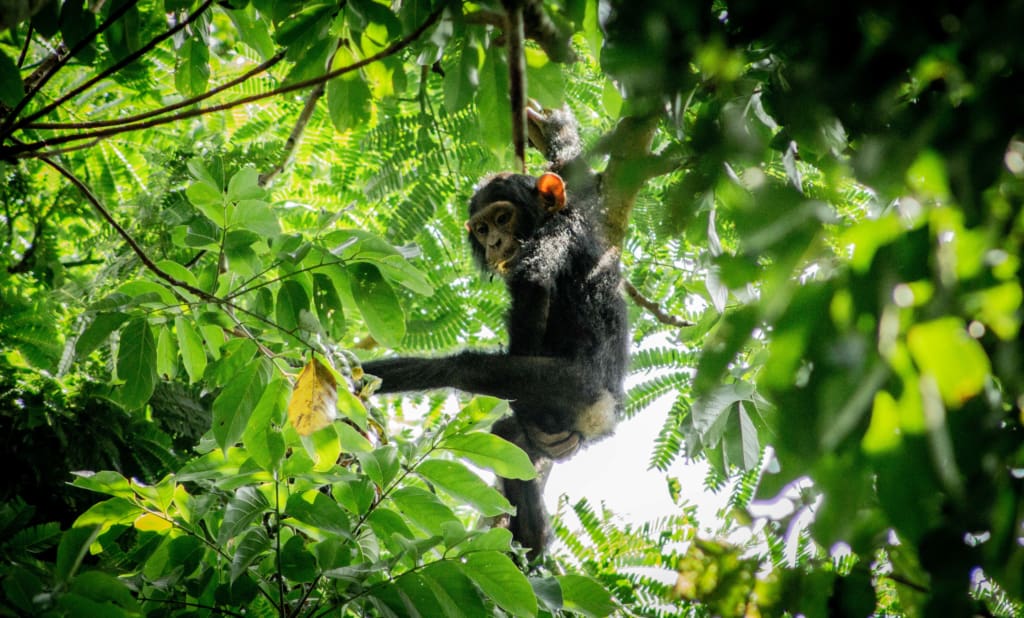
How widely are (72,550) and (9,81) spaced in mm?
1083

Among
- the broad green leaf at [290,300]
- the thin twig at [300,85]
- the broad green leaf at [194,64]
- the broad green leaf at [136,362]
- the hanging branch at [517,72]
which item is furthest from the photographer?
the broad green leaf at [194,64]

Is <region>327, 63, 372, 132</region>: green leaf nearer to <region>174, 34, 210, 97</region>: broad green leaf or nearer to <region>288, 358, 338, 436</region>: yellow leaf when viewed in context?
<region>174, 34, 210, 97</region>: broad green leaf

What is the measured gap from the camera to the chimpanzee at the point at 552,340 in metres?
4.07

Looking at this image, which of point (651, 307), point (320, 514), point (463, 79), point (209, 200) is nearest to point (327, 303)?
point (209, 200)

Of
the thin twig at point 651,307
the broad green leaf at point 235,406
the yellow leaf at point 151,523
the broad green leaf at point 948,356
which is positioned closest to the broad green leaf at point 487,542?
the broad green leaf at point 235,406

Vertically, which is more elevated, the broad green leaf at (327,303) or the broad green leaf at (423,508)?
the broad green leaf at (327,303)

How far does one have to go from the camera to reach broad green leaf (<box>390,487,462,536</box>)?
1.81m

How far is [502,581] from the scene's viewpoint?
5.28ft

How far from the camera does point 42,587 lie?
1.27 meters

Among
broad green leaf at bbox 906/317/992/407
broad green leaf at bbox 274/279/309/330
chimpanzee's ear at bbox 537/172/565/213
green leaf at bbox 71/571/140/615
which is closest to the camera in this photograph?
broad green leaf at bbox 906/317/992/407

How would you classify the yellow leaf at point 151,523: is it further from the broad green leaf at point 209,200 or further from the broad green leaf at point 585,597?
the broad green leaf at point 585,597

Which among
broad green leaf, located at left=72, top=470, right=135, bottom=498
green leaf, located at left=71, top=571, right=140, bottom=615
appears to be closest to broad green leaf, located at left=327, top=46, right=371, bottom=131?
broad green leaf, located at left=72, top=470, right=135, bottom=498

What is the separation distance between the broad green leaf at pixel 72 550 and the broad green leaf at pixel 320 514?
0.40 metres

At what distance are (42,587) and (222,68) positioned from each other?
12.2ft
